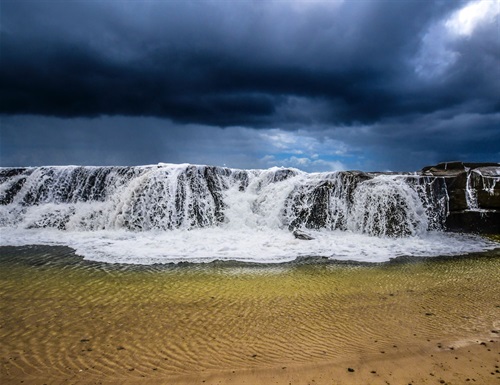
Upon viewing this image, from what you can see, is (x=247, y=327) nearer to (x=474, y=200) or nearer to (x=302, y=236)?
(x=302, y=236)

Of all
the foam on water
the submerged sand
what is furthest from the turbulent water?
the submerged sand

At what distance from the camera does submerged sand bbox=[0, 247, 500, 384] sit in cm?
387

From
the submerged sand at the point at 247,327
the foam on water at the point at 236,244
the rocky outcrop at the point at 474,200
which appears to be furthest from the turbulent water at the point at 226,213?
the submerged sand at the point at 247,327

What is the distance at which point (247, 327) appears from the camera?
16.5 feet

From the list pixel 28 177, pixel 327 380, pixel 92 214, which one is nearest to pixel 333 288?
pixel 327 380

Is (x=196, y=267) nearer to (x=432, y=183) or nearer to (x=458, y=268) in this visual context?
(x=458, y=268)

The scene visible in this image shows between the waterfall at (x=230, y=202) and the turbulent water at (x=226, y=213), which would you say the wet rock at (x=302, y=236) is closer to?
the turbulent water at (x=226, y=213)

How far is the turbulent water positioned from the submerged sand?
281 cm

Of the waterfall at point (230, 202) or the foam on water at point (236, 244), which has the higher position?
the waterfall at point (230, 202)

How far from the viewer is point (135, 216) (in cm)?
1526

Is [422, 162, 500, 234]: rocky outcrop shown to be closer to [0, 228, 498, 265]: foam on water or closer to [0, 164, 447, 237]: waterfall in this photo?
[0, 164, 447, 237]: waterfall

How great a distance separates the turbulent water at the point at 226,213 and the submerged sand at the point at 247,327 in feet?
9.22

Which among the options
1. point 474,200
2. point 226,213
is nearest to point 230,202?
point 226,213

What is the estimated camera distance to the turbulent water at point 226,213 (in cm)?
1185
